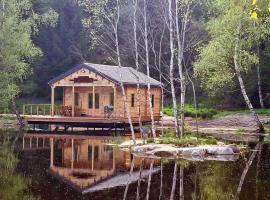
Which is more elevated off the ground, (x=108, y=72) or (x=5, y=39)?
(x=5, y=39)

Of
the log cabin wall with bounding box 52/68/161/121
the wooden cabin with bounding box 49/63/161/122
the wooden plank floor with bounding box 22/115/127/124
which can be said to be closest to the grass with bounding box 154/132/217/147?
the wooden plank floor with bounding box 22/115/127/124

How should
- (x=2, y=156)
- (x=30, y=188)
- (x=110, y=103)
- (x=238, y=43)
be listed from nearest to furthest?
1. (x=30, y=188)
2. (x=2, y=156)
3. (x=238, y=43)
4. (x=110, y=103)

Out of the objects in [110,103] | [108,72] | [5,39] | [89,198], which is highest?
[5,39]

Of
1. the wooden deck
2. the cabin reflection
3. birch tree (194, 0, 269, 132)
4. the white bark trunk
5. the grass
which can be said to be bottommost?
the white bark trunk

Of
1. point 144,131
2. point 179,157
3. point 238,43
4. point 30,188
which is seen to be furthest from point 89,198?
point 238,43

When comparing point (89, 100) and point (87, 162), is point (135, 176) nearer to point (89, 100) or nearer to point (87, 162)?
point (87, 162)

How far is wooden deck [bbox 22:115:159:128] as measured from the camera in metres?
30.8

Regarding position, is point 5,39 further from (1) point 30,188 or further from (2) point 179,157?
(1) point 30,188

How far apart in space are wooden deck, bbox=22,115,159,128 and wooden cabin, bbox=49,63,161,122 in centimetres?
52

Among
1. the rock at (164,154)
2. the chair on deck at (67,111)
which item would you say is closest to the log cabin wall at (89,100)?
the chair on deck at (67,111)

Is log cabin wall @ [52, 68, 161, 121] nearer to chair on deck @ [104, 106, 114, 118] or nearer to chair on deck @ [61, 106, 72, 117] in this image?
chair on deck @ [104, 106, 114, 118]

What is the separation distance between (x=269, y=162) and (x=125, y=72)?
1911 centimetres

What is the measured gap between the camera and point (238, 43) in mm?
27703

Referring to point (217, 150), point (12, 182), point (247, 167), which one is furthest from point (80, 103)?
point (12, 182)
